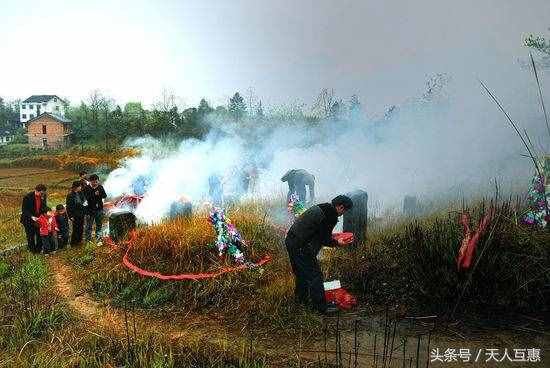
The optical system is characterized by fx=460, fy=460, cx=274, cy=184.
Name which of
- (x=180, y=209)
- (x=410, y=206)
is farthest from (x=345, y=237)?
(x=410, y=206)

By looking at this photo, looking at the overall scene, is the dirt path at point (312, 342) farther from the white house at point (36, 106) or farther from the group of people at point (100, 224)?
the white house at point (36, 106)

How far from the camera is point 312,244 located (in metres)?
6.54

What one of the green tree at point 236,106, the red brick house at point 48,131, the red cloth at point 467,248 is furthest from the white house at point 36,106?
the red cloth at point 467,248

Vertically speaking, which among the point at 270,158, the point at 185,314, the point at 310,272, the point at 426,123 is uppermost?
the point at 426,123

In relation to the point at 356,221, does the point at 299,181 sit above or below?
above

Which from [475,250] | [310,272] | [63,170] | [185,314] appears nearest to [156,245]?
[185,314]

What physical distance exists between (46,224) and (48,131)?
174 ft

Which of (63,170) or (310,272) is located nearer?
(310,272)

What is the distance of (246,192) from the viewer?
15.3 meters

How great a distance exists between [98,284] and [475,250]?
6.04 meters

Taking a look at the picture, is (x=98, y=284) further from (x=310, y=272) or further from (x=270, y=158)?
(x=270, y=158)

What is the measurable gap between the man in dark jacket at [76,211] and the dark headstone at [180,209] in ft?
8.95

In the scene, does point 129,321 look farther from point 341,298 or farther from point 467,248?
point 467,248

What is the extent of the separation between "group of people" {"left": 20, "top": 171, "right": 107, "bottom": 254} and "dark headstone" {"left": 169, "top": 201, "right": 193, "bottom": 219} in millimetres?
2431
